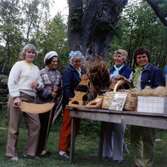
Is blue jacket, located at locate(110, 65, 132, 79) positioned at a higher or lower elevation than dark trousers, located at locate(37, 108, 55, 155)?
higher

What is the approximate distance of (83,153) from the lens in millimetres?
8641

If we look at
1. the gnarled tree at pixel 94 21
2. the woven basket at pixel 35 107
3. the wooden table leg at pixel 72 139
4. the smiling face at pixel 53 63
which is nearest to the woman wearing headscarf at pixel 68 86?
the smiling face at pixel 53 63

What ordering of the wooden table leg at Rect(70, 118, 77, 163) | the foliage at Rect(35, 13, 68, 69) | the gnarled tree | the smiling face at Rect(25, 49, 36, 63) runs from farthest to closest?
1. the foliage at Rect(35, 13, 68, 69)
2. the gnarled tree
3. the smiling face at Rect(25, 49, 36, 63)
4. the wooden table leg at Rect(70, 118, 77, 163)

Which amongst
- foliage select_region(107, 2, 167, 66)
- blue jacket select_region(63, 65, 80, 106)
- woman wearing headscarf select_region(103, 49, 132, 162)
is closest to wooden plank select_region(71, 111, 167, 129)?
blue jacket select_region(63, 65, 80, 106)

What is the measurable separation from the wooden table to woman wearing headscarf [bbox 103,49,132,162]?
2.06 ft

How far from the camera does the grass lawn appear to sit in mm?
7156

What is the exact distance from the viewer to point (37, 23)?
27.8m

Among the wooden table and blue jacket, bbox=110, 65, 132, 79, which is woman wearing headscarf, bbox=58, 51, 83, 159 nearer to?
the wooden table

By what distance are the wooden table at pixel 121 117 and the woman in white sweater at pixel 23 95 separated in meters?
0.65

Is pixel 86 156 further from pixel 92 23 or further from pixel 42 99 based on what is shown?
pixel 92 23

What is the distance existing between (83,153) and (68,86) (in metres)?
1.54

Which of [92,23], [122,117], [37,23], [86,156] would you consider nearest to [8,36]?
[37,23]

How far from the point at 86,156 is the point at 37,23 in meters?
20.2

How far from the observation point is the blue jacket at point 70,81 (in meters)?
7.64
